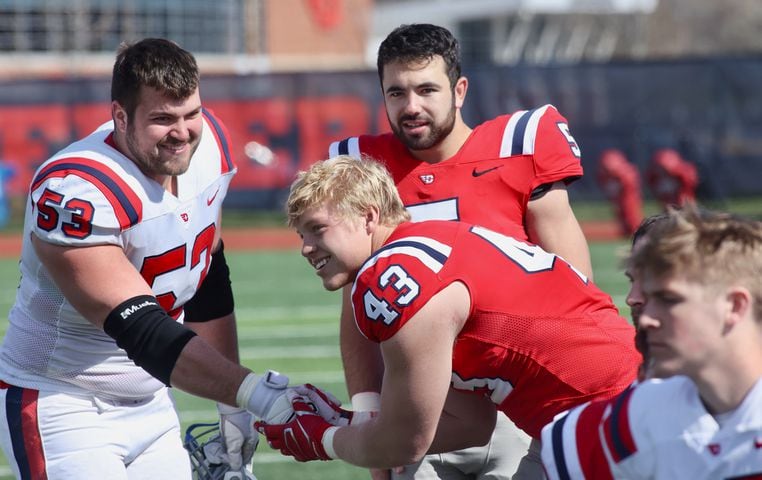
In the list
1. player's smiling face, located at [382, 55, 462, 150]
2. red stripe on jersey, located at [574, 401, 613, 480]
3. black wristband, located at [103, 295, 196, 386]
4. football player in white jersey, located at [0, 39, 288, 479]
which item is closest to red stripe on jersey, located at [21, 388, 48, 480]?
football player in white jersey, located at [0, 39, 288, 479]

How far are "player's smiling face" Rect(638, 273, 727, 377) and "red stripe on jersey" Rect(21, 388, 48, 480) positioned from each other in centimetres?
199

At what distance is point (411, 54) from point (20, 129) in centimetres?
1263

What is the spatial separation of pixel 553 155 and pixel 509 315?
1158mm

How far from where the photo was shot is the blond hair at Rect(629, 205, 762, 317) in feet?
7.29

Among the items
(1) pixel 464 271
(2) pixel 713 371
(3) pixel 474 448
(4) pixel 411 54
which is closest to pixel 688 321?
(2) pixel 713 371

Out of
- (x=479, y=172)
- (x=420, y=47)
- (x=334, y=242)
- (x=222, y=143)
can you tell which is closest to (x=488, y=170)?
(x=479, y=172)

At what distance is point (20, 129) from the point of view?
610 inches

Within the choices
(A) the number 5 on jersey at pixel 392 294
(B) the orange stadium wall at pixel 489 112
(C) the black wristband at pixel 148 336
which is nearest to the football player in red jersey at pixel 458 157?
(C) the black wristband at pixel 148 336

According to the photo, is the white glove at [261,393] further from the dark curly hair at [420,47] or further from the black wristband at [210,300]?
the dark curly hair at [420,47]

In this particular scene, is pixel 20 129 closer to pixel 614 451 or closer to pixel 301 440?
pixel 301 440

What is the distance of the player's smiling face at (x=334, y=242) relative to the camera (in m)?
2.96

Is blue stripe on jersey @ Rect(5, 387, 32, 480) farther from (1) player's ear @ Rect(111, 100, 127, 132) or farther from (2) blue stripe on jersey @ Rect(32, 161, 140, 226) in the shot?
(1) player's ear @ Rect(111, 100, 127, 132)

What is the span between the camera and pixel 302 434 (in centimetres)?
305

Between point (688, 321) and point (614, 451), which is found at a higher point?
point (688, 321)
